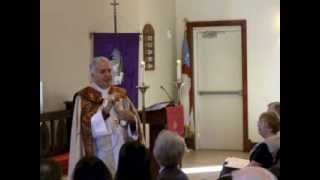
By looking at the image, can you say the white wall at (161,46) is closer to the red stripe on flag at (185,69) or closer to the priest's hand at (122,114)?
the red stripe on flag at (185,69)

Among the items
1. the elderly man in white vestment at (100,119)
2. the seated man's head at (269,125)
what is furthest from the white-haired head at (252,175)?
the seated man's head at (269,125)

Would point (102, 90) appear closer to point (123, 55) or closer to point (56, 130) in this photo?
point (56, 130)

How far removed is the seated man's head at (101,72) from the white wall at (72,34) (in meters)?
2.81

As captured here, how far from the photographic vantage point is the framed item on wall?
313 inches

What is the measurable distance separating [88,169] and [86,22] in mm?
5260

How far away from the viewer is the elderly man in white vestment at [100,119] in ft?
A: 10.5

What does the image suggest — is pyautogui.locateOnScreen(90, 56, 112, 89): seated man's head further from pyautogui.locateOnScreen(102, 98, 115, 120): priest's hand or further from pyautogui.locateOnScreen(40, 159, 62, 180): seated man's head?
pyautogui.locateOnScreen(40, 159, 62, 180): seated man's head

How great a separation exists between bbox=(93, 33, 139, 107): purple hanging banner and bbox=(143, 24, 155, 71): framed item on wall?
68cm

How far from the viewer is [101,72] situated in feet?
10.4

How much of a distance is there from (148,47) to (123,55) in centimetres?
100

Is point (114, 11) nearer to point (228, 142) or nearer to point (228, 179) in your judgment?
point (228, 142)

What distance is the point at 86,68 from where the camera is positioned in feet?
22.3

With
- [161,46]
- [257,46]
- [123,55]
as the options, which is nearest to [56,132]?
[123,55]
